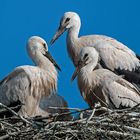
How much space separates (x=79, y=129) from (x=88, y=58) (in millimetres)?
2559

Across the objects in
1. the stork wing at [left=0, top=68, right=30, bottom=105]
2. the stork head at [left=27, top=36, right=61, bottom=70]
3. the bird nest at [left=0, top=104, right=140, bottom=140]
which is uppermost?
the stork head at [left=27, top=36, right=61, bottom=70]

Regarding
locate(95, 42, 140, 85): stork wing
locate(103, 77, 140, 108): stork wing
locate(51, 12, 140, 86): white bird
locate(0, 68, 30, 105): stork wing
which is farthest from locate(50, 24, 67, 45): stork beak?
locate(103, 77, 140, 108): stork wing

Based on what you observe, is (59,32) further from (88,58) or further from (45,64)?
(88,58)

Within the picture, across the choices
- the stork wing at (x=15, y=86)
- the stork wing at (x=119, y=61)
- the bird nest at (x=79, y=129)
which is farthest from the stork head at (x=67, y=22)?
the bird nest at (x=79, y=129)

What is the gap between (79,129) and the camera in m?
8.04

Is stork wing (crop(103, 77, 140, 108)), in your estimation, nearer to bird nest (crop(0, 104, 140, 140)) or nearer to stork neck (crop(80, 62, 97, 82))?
stork neck (crop(80, 62, 97, 82))

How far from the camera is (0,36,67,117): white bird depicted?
406 inches

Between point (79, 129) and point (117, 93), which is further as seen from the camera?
point (117, 93)

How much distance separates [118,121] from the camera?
8.24m

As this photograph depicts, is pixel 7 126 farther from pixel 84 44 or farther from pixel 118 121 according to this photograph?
pixel 84 44

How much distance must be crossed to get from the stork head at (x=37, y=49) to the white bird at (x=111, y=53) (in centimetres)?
72

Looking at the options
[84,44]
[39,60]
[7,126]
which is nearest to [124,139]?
[7,126]

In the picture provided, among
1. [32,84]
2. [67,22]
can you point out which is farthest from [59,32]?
[32,84]

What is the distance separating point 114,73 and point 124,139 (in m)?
3.03
